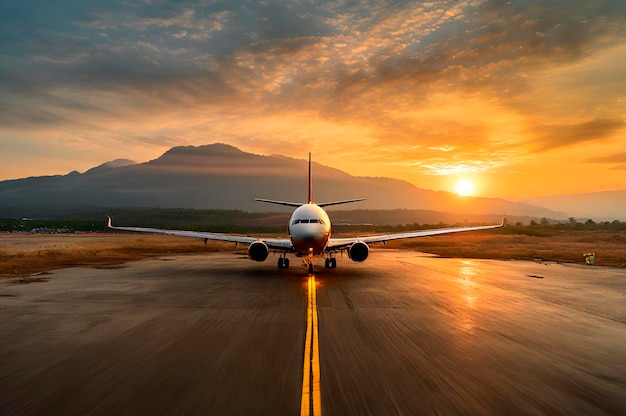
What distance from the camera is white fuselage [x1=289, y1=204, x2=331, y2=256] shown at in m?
26.8

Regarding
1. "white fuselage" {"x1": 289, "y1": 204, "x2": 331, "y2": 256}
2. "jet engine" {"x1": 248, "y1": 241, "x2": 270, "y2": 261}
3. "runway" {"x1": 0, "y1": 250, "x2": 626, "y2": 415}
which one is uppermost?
"white fuselage" {"x1": 289, "y1": 204, "x2": 331, "y2": 256}

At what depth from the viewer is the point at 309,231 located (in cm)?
2670

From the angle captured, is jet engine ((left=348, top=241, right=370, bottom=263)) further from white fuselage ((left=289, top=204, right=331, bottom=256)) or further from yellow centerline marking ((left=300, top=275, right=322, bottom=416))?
yellow centerline marking ((left=300, top=275, right=322, bottom=416))

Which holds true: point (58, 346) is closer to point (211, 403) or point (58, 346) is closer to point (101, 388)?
point (101, 388)

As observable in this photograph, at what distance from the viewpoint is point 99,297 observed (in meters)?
18.3

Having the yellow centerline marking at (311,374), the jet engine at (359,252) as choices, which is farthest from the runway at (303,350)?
the jet engine at (359,252)

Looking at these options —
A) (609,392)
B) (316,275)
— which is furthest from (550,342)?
(316,275)

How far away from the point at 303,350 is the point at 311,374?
180 centimetres

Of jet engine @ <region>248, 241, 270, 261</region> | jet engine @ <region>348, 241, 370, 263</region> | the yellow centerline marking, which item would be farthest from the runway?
jet engine @ <region>348, 241, 370, 263</region>

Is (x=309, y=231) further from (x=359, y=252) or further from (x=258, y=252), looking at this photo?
(x=359, y=252)

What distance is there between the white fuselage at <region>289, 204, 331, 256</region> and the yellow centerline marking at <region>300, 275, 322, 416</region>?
1270 cm

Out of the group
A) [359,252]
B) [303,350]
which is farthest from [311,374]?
[359,252]

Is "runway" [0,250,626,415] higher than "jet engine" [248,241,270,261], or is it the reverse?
"jet engine" [248,241,270,261]

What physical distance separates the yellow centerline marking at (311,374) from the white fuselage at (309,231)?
41.7 feet
